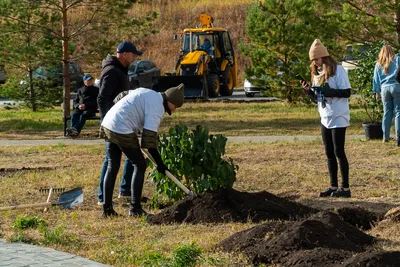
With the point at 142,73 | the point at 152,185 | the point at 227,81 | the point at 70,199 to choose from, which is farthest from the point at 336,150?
the point at 142,73

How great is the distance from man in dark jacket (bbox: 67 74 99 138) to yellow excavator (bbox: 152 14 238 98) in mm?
11092

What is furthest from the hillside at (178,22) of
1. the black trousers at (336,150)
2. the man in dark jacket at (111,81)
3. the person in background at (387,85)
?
the man in dark jacket at (111,81)

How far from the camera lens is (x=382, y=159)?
1398cm

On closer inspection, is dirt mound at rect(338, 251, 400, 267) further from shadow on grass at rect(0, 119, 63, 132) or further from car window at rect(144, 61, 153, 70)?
car window at rect(144, 61, 153, 70)

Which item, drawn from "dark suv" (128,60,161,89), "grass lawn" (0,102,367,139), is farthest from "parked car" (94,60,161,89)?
"grass lawn" (0,102,367,139)

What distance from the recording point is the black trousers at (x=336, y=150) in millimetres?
10680

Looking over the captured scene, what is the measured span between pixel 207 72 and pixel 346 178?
2233 centimetres

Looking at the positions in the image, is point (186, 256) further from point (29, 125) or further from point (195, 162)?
point (29, 125)

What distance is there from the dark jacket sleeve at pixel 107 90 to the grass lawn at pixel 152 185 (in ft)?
3.55

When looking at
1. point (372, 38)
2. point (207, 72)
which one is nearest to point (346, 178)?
point (372, 38)

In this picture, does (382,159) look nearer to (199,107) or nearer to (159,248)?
(159,248)

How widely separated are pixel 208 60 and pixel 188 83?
8.73 feet

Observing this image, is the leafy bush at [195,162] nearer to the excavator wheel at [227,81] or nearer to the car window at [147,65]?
the excavator wheel at [227,81]

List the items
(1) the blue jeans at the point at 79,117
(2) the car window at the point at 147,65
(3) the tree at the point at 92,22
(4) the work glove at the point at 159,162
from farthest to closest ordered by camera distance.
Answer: (2) the car window at the point at 147,65
(3) the tree at the point at 92,22
(1) the blue jeans at the point at 79,117
(4) the work glove at the point at 159,162
